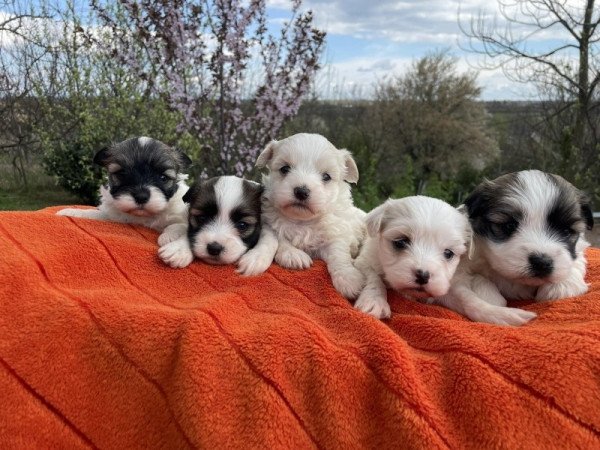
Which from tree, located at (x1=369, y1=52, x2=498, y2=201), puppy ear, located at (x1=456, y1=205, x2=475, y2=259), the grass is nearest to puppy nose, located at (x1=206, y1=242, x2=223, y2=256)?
puppy ear, located at (x1=456, y1=205, x2=475, y2=259)

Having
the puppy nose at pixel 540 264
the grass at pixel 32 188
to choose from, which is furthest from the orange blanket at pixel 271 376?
the grass at pixel 32 188

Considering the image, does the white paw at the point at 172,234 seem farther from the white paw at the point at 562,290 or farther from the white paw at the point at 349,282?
the white paw at the point at 562,290

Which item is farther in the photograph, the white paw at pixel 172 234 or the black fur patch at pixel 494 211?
the white paw at pixel 172 234

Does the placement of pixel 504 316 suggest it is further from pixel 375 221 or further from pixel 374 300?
pixel 375 221

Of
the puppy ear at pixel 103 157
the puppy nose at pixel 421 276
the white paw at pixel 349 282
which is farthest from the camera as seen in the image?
the puppy ear at pixel 103 157

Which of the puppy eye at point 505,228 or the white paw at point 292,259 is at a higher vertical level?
the puppy eye at point 505,228

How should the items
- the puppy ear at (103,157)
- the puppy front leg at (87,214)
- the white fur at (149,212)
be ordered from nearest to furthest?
the white fur at (149,212), the puppy ear at (103,157), the puppy front leg at (87,214)
